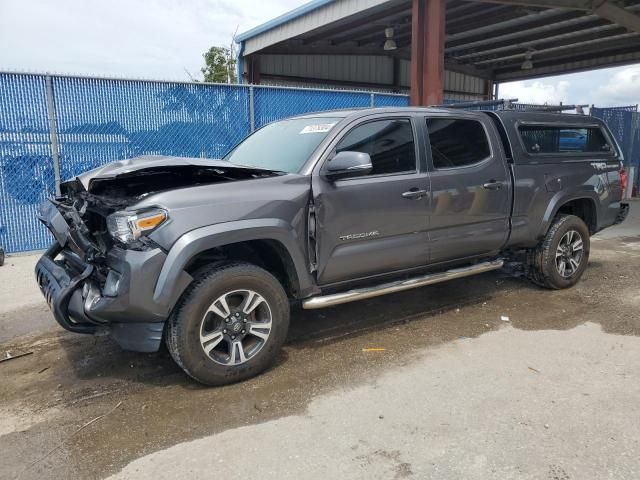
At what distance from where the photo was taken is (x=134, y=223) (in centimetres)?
318

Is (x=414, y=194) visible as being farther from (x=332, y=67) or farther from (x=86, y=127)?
(x=332, y=67)

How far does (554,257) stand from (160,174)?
4101mm

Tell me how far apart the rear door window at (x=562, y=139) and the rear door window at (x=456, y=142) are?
0.59 metres

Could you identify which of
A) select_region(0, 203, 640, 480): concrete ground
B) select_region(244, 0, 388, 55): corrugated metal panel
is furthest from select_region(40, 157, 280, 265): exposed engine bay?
select_region(244, 0, 388, 55): corrugated metal panel

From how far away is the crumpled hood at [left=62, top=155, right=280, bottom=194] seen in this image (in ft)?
11.4

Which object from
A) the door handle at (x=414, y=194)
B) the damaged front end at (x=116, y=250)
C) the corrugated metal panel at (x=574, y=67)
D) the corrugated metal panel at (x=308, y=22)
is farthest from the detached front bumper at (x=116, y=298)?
the corrugated metal panel at (x=574, y=67)

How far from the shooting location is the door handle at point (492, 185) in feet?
15.8

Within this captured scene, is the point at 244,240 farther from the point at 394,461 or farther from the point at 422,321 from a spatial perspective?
the point at 422,321

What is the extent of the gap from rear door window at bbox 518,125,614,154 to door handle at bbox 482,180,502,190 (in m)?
0.65

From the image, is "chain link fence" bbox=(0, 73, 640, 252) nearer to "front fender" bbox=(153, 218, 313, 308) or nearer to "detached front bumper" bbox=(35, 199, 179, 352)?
"front fender" bbox=(153, 218, 313, 308)

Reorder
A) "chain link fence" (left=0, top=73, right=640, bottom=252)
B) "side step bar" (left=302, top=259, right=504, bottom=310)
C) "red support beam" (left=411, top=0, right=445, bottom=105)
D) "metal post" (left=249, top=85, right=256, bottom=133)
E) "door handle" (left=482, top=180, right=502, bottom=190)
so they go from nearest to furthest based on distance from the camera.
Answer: "side step bar" (left=302, top=259, right=504, bottom=310) → "door handle" (left=482, top=180, right=502, bottom=190) → "chain link fence" (left=0, top=73, right=640, bottom=252) → "metal post" (left=249, top=85, right=256, bottom=133) → "red support beam" (left=411, top=0, right=445, bottom=105)

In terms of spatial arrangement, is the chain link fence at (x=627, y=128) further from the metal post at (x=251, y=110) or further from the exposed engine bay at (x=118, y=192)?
the exposed engine bay at (x=118, y=192)

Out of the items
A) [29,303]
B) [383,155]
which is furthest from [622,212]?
[29,303]

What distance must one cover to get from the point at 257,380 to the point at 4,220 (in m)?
Answer: 5.34
